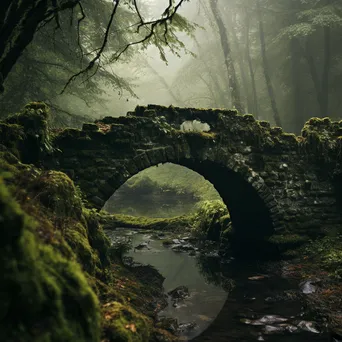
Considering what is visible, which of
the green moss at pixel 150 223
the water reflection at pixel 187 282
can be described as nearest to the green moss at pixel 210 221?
the green moss at pixel 150 223

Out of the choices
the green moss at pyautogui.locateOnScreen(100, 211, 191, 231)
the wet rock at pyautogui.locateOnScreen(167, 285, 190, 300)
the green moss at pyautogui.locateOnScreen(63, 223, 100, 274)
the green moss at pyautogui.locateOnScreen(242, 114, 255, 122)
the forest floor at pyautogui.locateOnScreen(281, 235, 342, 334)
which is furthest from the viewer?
the green moss at pyautogui.locateOnScreen(100, 211, 191, 231)

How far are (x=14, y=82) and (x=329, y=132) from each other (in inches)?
462

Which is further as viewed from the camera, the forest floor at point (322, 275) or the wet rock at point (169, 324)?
the forest floor at point (322, 275)

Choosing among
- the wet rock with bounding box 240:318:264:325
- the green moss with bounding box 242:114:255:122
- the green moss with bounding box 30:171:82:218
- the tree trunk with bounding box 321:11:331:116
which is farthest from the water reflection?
the tree trunk with bounding box 321:11:331:116

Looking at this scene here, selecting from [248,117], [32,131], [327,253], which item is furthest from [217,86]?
[32,131]

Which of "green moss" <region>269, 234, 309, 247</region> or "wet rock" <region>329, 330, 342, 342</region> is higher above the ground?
"green moss" <region>269, 234, 309, 247</region>

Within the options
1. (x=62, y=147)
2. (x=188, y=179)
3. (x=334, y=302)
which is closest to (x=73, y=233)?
(x=62, y=147)

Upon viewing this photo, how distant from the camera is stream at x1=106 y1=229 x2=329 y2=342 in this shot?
4449 millimetres

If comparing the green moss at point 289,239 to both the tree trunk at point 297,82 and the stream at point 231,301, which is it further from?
the tree trunk at point 297,82

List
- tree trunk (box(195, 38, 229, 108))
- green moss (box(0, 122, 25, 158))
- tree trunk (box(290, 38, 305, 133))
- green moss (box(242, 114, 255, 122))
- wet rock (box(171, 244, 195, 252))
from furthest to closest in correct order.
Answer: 1. tree trunk (box(195, 38, 229, 108))
2. tree trunk (box(290, 38, 305, 133))
3. wet rock (box(171, 244, 195, 252))
4. green moss (box(242, 114, 255, 122))
5. green moss (box(0, 122, 25, 158))

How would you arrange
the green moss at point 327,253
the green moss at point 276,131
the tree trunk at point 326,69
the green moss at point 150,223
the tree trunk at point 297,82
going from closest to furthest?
1. the green moss at point 327,253
2. the green moss at point 276,131
3. the green moss at point 150,223
4. the tree trunk at point 326,69
5. the tree trunk at point 297,82

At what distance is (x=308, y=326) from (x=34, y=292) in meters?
4.18

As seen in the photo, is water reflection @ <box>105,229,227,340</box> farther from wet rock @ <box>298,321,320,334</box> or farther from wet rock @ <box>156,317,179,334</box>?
wet rock @ <box>298,321,320,334</box>

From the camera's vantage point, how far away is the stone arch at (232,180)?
696 centimetres
